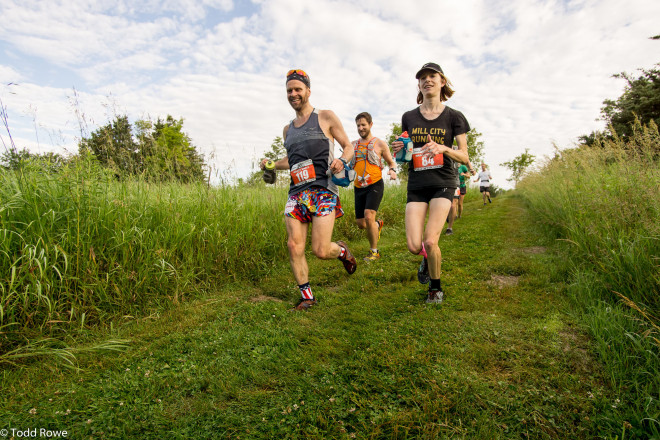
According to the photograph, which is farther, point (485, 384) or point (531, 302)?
point (531, 302)

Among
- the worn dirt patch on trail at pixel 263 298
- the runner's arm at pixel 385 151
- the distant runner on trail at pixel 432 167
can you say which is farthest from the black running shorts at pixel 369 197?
the worn dirt patch on trail at pixel 263 298

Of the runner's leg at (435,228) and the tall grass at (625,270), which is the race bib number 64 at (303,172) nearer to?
the runner's leg at (435,228)

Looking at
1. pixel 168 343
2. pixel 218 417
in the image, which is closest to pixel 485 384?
pixel 218 417

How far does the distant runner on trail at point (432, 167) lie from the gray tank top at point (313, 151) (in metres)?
0.78

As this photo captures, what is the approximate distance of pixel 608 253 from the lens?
3.38 meters

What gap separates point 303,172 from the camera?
3805 mm

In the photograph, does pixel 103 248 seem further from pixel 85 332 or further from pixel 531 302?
pixel 531 302

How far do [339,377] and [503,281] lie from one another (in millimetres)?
2885

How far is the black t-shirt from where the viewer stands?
12.2 feet

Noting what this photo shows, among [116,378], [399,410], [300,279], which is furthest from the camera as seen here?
[300,279]

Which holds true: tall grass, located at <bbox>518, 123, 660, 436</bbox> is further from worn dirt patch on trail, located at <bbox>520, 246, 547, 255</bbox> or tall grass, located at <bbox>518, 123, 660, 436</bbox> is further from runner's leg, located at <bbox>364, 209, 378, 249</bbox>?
runner's leg, located at <bbox>364, 209, 378, 249</bbox>

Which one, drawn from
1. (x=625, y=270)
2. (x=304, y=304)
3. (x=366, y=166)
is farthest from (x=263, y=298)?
(x=625, y=270)

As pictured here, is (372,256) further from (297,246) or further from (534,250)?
(534,250)

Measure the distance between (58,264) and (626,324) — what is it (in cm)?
473
